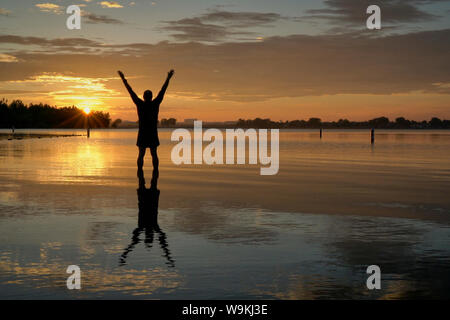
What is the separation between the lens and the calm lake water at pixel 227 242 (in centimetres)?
652

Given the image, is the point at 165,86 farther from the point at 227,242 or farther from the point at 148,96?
the point at 227,242

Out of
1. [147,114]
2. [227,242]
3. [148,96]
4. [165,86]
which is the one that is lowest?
[227,242]

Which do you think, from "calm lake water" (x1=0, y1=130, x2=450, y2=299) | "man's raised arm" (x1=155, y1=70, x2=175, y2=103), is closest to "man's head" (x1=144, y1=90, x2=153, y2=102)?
"man's raised arm" (x1=155, y1=70, x2=175, y2=103)

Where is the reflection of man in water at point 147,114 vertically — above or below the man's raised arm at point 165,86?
below

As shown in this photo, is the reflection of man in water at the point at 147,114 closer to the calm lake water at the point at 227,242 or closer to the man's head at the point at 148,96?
the man's head at the point at 148,96

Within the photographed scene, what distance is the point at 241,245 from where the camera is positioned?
889 centimetres

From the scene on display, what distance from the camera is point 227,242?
9117mm

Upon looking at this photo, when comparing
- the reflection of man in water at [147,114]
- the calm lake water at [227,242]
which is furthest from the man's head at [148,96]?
the calm lake water at [227,242]

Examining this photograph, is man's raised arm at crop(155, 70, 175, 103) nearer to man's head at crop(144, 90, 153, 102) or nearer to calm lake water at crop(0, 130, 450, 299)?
man's head at crop(144, 90, 153, 102)

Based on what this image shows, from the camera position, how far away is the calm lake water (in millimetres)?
6516

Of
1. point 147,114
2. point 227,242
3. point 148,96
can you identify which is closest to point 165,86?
point 148,96

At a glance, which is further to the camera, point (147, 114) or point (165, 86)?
point (147, 114)
